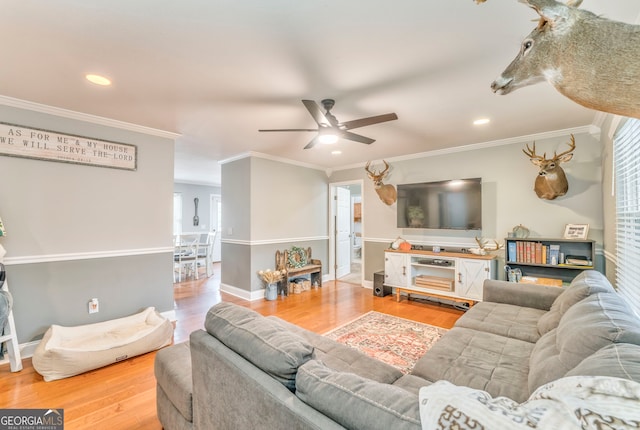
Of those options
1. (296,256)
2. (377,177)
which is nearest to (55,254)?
(296,256)

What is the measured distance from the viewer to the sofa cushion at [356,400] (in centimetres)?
74

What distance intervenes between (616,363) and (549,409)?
0.48 meters

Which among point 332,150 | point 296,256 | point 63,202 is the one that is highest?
point 332,150

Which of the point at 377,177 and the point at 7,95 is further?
the point at 377,177

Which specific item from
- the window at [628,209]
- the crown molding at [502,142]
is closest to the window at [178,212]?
the crown molding at [502,142]

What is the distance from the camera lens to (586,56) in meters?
1.01

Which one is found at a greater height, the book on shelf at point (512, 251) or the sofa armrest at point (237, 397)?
the book on shelf at point (512, 251)

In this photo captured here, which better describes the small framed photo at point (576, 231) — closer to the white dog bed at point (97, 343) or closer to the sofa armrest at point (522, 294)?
the sofa armrest at point (522, 294)

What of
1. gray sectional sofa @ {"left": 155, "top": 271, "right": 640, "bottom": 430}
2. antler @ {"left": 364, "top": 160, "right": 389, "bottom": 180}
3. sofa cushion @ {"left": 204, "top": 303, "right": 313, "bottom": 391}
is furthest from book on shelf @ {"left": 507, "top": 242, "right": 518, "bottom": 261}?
Answer: sofa cushion @ {"left": 204, "top": 303, "right": 313, "bottom": 391}

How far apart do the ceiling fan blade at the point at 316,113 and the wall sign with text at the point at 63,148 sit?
2.45 metres

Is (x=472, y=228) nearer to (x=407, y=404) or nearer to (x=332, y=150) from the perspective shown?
(x=332, y=150)

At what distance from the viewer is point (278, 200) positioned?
16.9ft

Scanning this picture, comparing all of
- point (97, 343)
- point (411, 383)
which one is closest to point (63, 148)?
point (97, 343)

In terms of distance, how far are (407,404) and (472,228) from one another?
3.92 m
